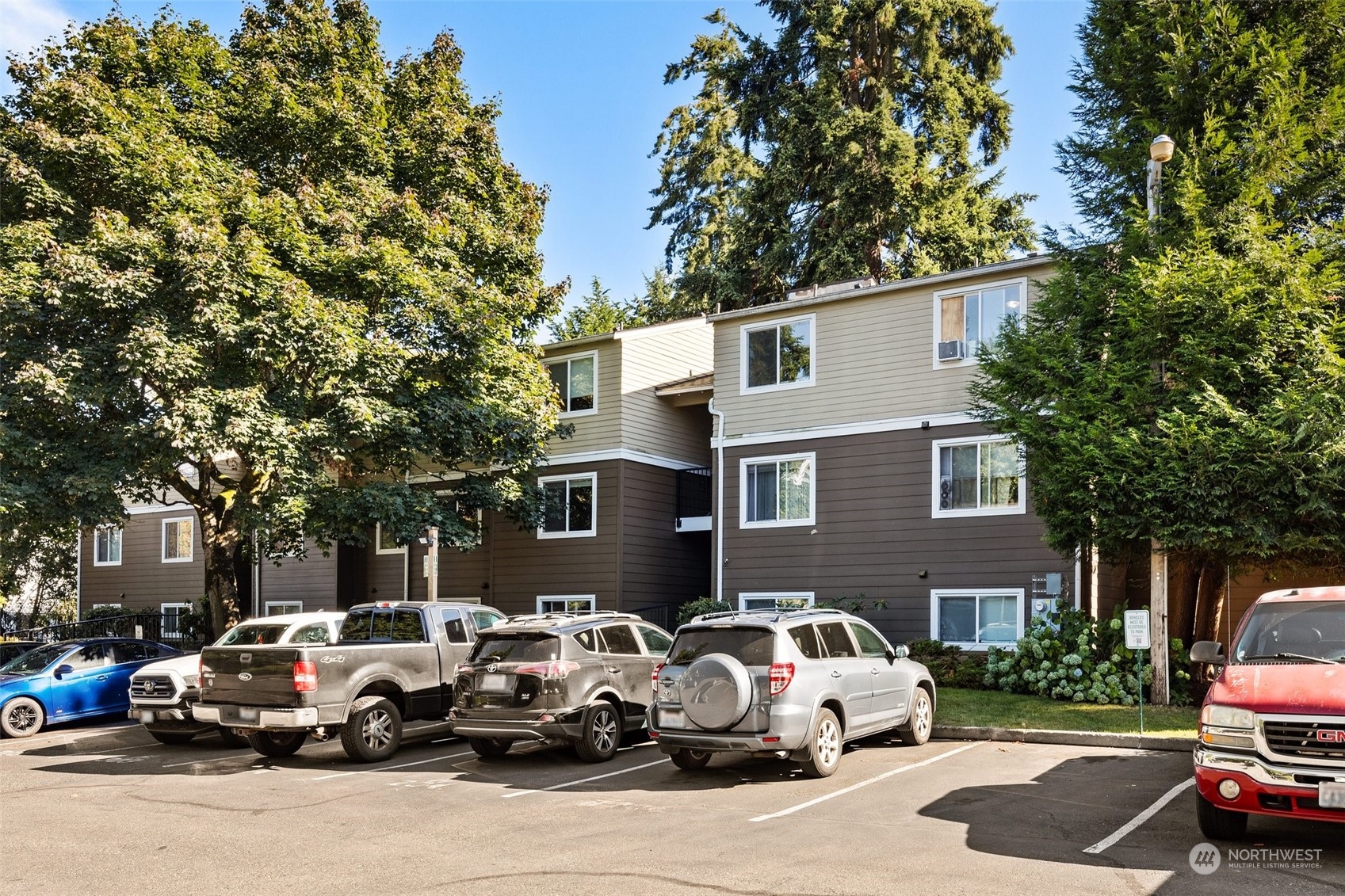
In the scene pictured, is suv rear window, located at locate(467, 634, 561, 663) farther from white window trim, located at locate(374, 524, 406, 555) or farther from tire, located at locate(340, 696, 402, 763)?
white window trim, located at locate(374, 524, 406, 555)

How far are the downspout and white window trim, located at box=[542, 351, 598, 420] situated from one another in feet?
11.0

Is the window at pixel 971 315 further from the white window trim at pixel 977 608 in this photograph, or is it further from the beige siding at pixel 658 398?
the beige siding at pixel 658 398

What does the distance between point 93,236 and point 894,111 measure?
26154 millimetres

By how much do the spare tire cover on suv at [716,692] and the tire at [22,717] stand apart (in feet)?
39.9

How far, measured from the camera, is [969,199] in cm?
3609

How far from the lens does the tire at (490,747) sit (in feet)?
44.0

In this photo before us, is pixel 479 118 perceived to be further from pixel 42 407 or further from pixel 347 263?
pixel 42 407

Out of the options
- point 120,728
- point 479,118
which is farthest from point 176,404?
point 479,118

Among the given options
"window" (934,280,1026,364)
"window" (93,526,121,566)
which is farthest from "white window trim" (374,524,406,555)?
"window" (934,280,1026,364)

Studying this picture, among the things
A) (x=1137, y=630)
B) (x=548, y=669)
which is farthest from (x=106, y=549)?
(x=1137, y=630)

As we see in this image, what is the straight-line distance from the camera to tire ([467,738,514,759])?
1341 centimetres

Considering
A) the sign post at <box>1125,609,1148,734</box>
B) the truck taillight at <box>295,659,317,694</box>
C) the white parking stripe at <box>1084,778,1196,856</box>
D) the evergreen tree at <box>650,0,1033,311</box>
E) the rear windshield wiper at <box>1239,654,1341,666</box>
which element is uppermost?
the evergreen tree at <box>650,0,1033,311</box>

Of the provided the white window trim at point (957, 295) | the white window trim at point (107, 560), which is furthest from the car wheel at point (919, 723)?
the white window trim at point (107, 560)

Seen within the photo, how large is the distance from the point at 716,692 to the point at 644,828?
2132 millimetres
